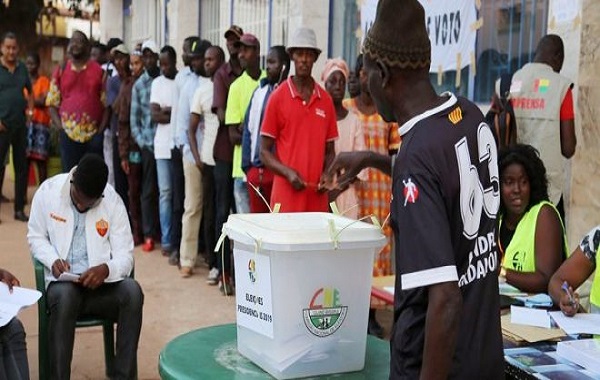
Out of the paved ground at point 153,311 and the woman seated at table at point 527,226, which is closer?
the woman seated at table at point 527,226

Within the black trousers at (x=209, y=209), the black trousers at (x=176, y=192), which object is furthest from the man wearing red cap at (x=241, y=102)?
the black trousers at (x=176, y=192)

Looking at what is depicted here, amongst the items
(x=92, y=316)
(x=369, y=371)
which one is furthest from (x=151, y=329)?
(x=369, y=371)

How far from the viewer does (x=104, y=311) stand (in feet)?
12.3

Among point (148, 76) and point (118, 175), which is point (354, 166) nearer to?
point (148, 76)

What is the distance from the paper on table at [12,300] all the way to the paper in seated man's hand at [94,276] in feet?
1.15

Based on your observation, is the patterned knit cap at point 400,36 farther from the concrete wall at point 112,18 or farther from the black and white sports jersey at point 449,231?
the concrete wall at point 112,18

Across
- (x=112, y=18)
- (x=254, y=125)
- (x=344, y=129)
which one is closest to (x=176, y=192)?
(x=254, y=125)

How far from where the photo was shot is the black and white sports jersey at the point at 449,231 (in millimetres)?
1575

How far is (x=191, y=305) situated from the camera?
17.9ft

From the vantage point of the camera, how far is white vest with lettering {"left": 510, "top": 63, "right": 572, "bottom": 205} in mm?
4391

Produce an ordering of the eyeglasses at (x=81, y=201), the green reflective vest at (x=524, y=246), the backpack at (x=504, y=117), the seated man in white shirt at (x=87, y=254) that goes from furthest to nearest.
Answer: the backpack at (x=504, y=117)
the eyeglasses at (x=81, y=201)
the seated man in white shirt at (x=87, y=254)
the green reflective vest at (x=524, y=246)

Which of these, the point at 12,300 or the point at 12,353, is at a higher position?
the point at 12,300

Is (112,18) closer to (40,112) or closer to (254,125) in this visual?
(40,112)

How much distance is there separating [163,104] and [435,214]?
17.6 ft
